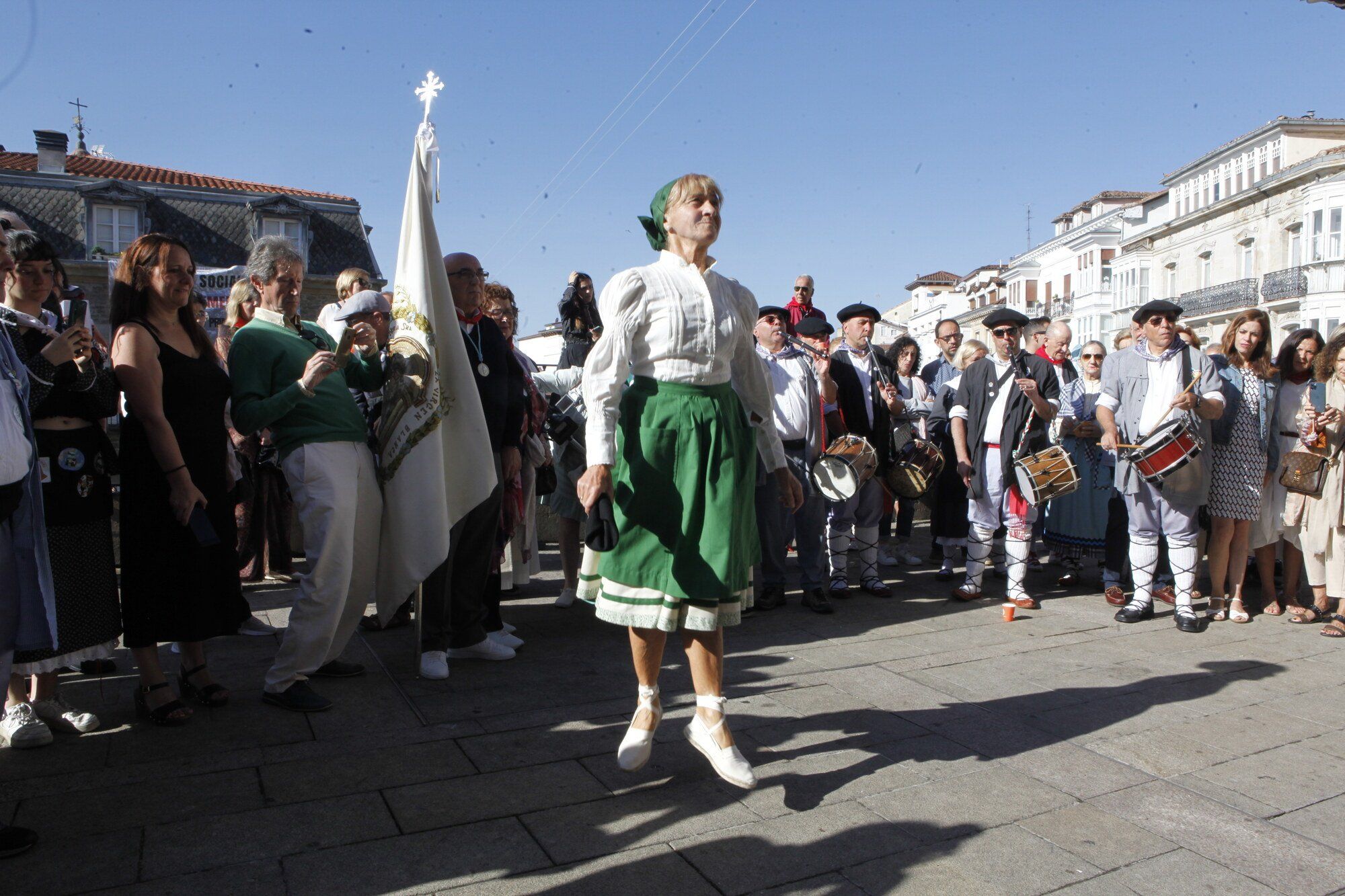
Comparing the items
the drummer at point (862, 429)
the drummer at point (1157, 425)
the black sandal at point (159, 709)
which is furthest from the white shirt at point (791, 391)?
the black sandal at point (159, 709)

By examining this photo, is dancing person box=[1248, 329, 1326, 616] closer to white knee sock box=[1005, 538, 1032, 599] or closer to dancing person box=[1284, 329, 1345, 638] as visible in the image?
dancing person box=[1284, 329, 1345, 638]

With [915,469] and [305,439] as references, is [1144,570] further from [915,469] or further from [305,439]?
[305,439]

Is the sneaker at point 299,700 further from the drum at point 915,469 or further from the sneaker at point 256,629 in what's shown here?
the drum at point 915,469

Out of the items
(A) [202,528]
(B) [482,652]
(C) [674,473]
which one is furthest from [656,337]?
(B) [482,652]

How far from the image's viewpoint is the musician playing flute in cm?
652

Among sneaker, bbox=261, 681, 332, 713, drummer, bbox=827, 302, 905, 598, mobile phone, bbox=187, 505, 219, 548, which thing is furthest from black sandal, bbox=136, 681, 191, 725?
drummer, bbox=827, 302, 905, 598

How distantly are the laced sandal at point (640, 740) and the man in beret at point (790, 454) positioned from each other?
9.98 ft

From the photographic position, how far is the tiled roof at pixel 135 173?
33000mm

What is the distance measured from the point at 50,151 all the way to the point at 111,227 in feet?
11.1

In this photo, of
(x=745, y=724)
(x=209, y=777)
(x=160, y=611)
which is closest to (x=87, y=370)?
(x=160, y=611)

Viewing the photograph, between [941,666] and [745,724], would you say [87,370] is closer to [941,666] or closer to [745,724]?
[745,724]

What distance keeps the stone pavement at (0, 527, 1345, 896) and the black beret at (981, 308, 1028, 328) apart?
255 centimetres

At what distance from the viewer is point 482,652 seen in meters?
4.96

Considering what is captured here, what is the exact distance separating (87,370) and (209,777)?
1.66 metres
